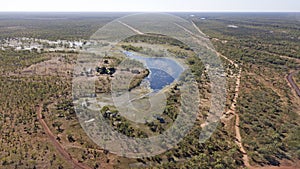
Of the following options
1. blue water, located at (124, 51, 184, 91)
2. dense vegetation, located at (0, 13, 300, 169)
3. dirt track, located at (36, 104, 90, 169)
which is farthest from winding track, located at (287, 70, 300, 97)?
dirt track, located at (36, 104, 90, 169)

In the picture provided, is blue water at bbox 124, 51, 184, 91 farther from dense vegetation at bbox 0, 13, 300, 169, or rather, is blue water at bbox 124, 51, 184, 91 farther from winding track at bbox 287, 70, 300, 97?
winding track at bbox 287, 70, 300, 97

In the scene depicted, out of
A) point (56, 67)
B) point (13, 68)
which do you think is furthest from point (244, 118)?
point (13, 68)

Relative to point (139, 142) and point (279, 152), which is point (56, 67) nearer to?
point (139, 142)

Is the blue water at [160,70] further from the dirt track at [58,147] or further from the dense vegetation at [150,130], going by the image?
the dirt track at [58,147]

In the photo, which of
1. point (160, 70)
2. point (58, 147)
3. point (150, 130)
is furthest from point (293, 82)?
point (58, 147)

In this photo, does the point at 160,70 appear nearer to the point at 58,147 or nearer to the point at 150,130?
the point at 150,130

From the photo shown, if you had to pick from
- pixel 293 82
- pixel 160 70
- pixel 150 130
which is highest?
pixel 160 70

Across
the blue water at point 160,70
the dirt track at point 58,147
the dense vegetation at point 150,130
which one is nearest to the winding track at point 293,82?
the dense vegetation at point 150,130

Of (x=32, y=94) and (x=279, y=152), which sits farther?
(x=32, y=94)
